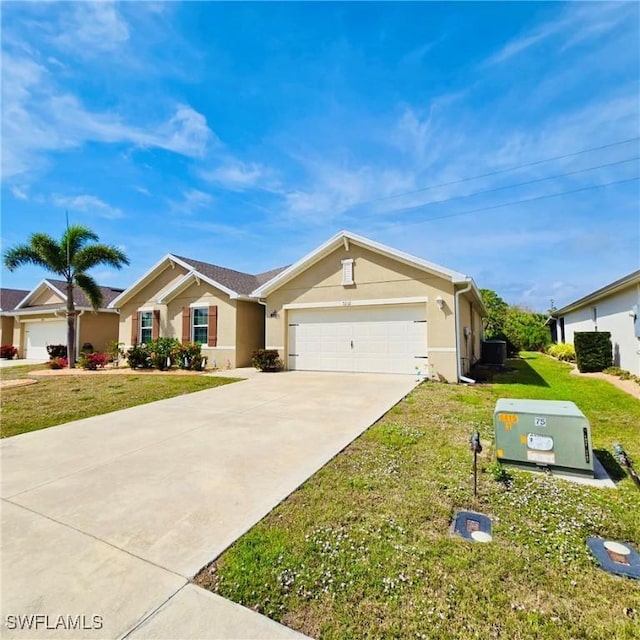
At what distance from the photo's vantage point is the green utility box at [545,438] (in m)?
3.89

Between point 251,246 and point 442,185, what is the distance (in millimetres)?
10980

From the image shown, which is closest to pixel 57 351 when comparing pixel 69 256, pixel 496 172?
pixel 69 256

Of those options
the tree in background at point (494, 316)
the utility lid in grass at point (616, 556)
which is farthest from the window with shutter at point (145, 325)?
the tree in background at point (494, 316)

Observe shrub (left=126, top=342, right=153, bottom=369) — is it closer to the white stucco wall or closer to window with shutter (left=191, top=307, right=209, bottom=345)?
window with shutter (left=191, top=307, right=209, bottom=345)

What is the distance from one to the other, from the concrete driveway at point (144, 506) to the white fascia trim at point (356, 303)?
534cm

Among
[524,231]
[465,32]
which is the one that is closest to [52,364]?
[465,32]

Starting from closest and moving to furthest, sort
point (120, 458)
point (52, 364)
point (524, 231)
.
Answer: point (120, 458) < point (52, 364) < point (524, 231)

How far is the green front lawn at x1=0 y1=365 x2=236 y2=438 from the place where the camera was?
6703mm

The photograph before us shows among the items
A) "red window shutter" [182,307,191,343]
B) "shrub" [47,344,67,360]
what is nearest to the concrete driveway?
"red window shutter" [182,307,191,343]

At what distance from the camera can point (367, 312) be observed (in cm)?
1229

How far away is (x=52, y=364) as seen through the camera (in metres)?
16.3

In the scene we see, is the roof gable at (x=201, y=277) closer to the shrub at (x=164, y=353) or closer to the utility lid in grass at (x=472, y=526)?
the shrub at (x=164, y=353)

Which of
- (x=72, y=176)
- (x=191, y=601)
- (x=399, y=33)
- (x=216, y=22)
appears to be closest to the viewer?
(x=191, y=601)

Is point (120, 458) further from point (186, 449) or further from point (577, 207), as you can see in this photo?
point (577, 207)
